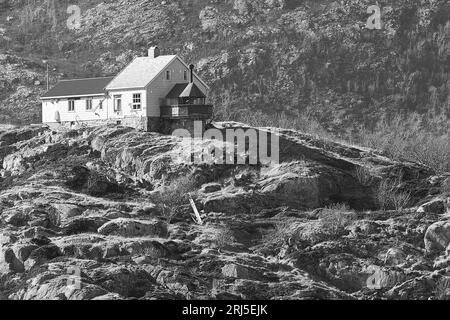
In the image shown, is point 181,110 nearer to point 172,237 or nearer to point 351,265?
point 172,237

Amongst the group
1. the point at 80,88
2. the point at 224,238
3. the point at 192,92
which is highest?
the point at 80,88

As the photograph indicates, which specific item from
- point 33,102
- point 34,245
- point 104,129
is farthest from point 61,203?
point 33,102

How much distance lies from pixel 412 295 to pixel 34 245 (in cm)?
3126

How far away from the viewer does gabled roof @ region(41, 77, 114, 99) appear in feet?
411

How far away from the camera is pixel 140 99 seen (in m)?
121

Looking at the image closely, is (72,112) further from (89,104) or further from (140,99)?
(140,99)

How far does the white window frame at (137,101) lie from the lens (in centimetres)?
12129

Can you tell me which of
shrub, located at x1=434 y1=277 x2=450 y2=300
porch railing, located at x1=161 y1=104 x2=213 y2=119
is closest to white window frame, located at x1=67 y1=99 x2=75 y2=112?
porch railing, located at x1=161 y1=104 x2=213 y2=119

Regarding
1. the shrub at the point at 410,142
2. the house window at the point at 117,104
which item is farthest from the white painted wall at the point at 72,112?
the shrub at the point at 410,142

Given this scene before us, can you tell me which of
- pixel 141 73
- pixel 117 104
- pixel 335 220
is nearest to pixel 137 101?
pixel 117 104

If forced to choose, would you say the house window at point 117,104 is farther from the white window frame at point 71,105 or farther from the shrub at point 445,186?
the shrub at point 445,186

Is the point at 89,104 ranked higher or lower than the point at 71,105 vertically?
higher

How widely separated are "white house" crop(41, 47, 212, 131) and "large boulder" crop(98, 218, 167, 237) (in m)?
19.9

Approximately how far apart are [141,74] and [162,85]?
288 centimetres
